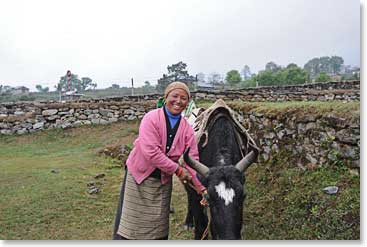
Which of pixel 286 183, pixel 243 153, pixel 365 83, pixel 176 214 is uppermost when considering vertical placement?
pixel 365 83

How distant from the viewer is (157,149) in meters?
2.25

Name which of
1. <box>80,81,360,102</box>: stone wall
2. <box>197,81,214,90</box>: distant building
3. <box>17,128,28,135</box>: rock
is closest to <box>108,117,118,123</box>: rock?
<box>80,81,360,102</box>: stone wall

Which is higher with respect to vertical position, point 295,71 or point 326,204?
point 295,71

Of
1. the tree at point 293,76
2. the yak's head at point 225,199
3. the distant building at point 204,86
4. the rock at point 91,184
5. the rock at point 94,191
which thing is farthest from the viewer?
the distant building at point 204,86

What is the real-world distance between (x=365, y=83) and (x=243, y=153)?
1041 millimetres

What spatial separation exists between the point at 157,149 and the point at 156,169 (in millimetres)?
187

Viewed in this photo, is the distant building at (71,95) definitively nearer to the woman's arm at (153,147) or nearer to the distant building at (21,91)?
the distant building at (21,91)

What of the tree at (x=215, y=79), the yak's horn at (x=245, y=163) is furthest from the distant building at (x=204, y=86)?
the yak's horn at (x=245, y=163)

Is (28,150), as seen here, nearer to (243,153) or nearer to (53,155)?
(53,155)

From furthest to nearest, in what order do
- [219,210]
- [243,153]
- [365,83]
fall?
[243,153], [365,83], [219,210]

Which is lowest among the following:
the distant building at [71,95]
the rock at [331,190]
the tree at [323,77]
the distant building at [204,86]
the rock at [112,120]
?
the rock at [331,190]

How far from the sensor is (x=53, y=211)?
4.12 meters

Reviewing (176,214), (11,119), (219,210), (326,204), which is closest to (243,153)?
(326,204)

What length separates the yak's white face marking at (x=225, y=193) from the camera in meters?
2.27
